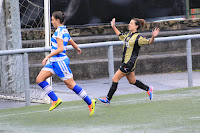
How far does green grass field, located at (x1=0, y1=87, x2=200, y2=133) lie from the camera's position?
7.69 m

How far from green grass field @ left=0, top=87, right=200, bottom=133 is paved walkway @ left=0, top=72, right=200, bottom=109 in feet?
2.86

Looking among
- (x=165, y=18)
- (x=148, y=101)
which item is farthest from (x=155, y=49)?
(x=148, y=101)

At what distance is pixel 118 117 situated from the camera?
8.72 metres

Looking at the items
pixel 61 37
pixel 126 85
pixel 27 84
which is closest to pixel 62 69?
pixel 61 37

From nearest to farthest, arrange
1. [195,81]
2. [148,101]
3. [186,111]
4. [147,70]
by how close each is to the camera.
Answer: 1. [186,111]
2. [148,101]
3. [195,81]
4. [147,70]

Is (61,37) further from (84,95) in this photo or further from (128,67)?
(128,67)

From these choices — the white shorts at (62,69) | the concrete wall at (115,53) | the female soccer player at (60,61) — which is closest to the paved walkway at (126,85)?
the concrete wall at (115,53)

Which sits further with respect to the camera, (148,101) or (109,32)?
(109,32)

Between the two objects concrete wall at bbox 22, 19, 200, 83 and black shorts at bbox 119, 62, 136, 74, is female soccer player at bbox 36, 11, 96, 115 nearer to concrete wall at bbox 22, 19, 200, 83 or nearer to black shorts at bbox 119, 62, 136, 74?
black shorts at bbox 119, 62, 136, 74

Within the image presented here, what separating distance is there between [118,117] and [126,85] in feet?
12.8

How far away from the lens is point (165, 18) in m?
17.0

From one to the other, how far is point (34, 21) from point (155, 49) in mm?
3677

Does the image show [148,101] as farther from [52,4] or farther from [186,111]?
[52,4]

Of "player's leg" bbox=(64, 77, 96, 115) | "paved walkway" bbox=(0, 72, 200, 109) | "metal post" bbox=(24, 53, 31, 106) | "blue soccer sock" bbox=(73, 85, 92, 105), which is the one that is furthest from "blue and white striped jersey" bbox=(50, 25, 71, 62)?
"paved walkway" bbox=(0, 72, 200, 109)
